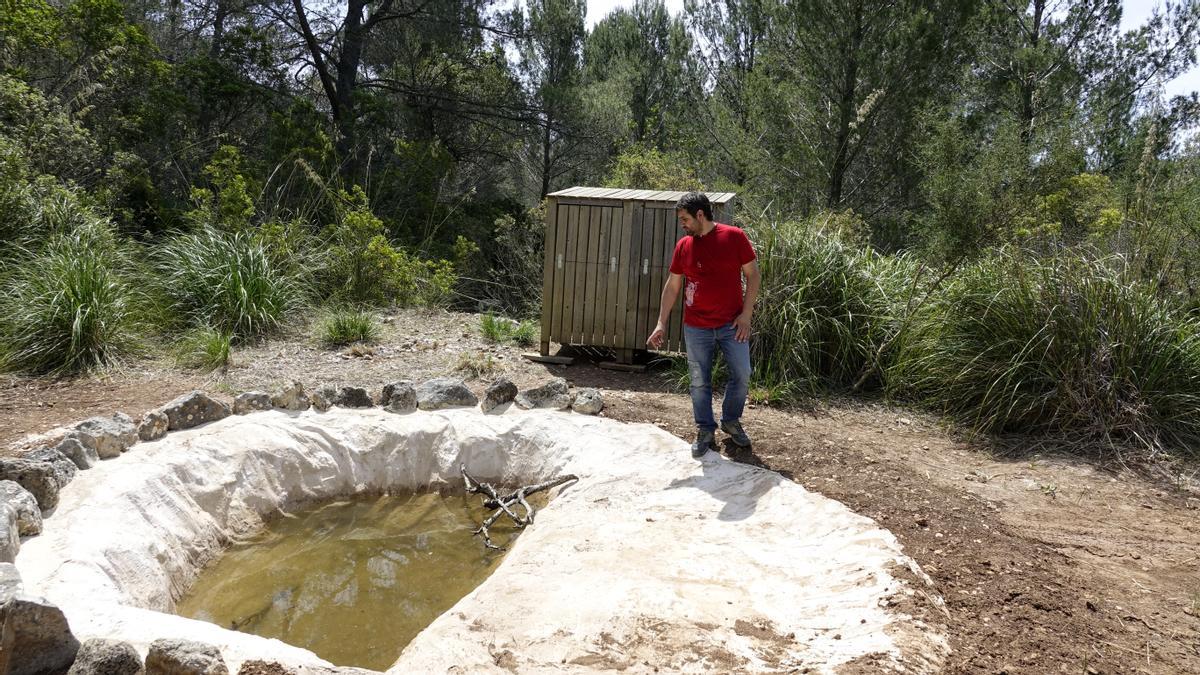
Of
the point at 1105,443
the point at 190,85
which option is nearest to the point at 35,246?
the point at 190,85

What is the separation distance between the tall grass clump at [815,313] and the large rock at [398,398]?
2.72 metres

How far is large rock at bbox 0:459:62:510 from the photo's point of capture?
3.95 m

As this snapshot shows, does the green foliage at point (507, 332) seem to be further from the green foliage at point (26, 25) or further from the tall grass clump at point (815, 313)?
the green foliage at point (26, 25)

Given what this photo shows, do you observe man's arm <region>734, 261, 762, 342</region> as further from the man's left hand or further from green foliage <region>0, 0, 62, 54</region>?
green foliage <region>0, 0, 62, 54</region>

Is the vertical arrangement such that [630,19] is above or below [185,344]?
above

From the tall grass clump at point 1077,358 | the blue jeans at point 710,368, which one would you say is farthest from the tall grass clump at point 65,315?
the tall grass clump at point 1077,358

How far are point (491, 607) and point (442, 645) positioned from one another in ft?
1.19

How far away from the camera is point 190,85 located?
43.1 ft

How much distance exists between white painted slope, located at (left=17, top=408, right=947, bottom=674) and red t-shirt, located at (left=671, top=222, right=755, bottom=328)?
0.93m

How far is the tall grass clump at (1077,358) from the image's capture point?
5.46m

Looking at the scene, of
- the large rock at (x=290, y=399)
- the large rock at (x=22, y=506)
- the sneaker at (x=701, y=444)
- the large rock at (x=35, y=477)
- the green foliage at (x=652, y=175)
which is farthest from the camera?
the green foliage at (x=652, y=175)

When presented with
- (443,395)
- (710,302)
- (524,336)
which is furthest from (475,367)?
(710,302)

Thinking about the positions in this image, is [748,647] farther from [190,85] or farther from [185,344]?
Answer: [190,85]

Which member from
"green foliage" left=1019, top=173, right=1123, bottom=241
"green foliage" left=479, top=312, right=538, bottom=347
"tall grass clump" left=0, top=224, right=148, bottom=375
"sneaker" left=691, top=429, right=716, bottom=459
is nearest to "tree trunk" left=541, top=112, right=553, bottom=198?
"green foliage" left=1019, top=173, right=1123, bottom=241
